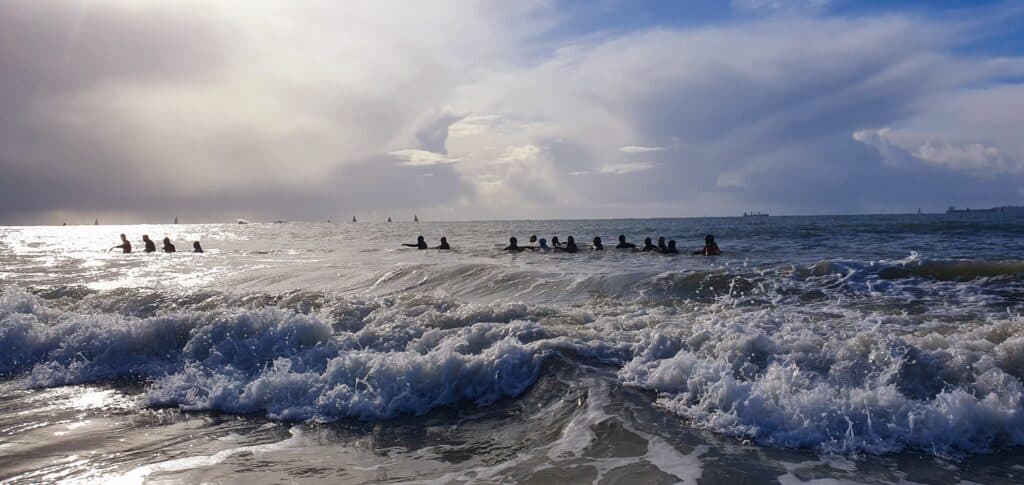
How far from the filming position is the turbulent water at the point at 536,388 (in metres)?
5.12

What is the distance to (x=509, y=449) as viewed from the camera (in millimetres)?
5484

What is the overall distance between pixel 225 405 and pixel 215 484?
8.07ft

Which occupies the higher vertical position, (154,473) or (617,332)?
(617,332)

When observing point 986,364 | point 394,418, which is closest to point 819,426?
point 986,364

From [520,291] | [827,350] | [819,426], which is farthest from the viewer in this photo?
[520,291]

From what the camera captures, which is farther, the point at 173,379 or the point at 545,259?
the point at 545,259

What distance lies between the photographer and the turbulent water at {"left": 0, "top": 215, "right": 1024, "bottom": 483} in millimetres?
5125

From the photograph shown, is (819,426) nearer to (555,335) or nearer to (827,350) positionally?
(827,350)

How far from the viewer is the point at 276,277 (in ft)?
60.6

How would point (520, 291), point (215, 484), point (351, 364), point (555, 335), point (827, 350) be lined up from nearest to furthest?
point (215, 484), point (827, 350), point (351, 364), point (555, 335), point (520, 291)

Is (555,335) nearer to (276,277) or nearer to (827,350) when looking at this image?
(827,350)

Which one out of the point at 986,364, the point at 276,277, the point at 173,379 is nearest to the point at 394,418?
the point at 173,379

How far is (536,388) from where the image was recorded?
22.9ft

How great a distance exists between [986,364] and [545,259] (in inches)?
650
